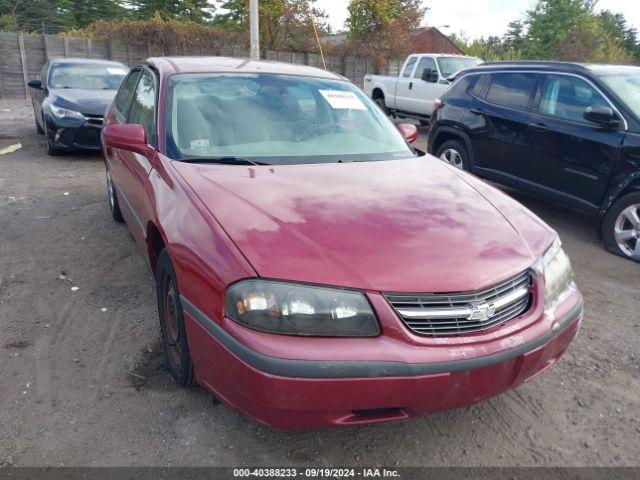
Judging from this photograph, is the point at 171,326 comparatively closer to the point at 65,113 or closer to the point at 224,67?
the point at 224,67

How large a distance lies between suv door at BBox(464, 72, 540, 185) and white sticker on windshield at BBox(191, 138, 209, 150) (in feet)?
13.3

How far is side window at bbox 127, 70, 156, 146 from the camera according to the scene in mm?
3346

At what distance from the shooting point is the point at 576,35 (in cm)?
3694

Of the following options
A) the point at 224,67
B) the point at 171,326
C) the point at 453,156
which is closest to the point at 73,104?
the point at 224,67

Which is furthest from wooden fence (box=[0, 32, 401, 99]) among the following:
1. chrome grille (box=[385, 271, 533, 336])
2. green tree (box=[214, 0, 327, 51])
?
chrome grille (box=[385, 271, 533, 336])

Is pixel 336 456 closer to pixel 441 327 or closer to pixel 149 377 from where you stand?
pixel 441 327

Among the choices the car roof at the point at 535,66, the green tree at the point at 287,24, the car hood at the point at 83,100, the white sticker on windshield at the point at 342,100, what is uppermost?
the green tree at the point at 287,24

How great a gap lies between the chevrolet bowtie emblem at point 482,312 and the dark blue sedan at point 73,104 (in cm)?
752

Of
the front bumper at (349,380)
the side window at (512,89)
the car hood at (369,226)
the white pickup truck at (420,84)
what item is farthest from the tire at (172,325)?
the white pickup truck at (420,84)

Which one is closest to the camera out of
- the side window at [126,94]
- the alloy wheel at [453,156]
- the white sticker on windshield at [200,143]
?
the white sticker on windshield at [200,143]

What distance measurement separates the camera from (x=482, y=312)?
2062 mm

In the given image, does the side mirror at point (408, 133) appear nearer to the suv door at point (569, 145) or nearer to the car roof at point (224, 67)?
the car roof at point (224, 67)

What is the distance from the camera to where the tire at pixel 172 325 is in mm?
2497

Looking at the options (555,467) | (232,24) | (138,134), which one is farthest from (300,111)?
(232,24)
